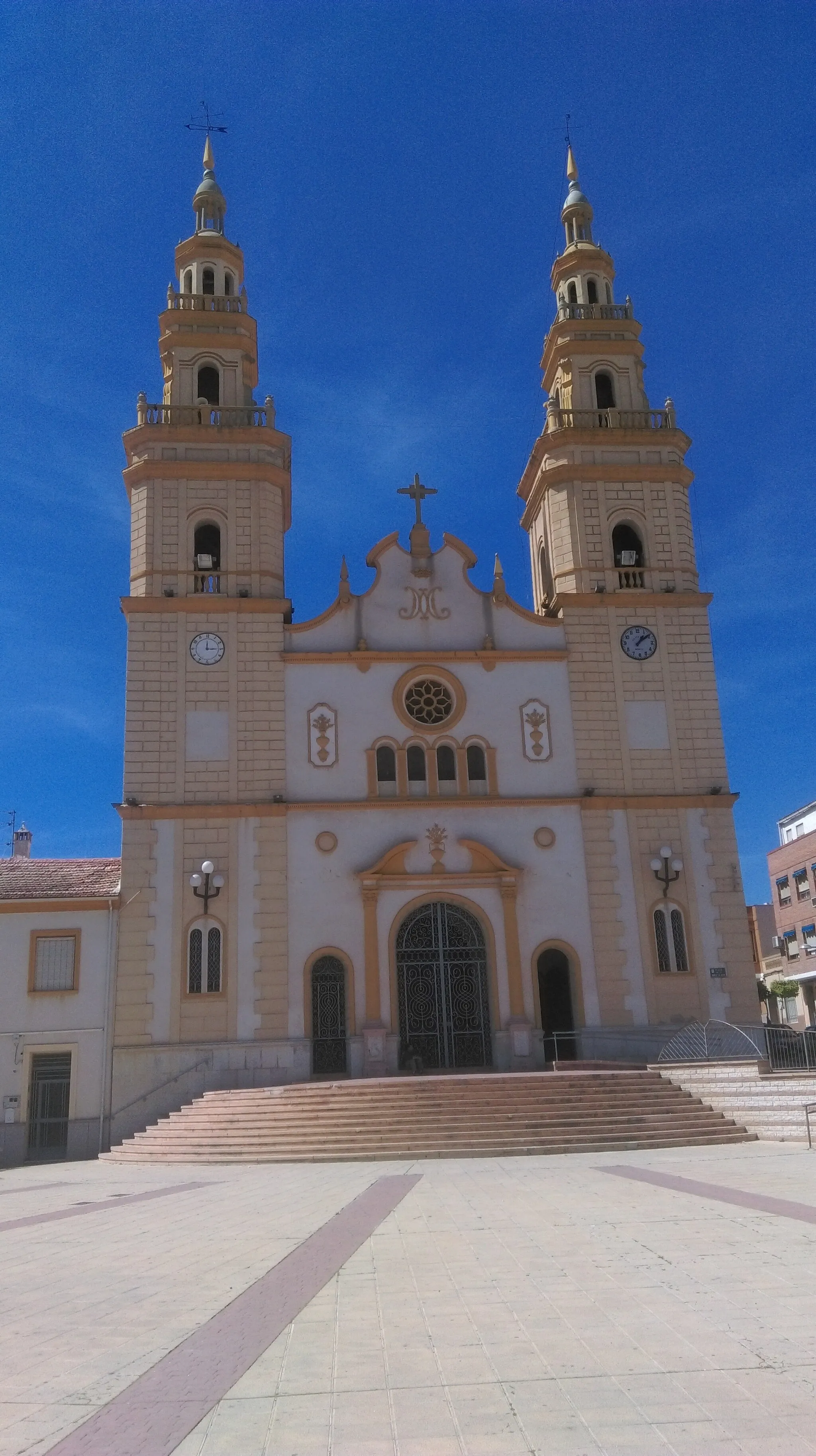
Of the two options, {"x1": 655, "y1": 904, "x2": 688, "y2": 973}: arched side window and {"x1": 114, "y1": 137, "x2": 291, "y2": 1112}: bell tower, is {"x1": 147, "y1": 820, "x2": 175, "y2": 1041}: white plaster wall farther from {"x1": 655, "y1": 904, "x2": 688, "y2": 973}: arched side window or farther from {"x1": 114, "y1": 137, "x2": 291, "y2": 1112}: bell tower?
{"x1": 655, "y1": 904, "x2": 688, "y2": 973}: arched side window

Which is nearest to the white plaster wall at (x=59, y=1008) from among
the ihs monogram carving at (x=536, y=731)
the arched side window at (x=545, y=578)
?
the ihs monogram carving at (x=536, y=731)

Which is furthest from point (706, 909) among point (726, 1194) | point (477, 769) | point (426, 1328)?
point (426, 1328)

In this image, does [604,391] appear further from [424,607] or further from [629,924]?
[629,924]

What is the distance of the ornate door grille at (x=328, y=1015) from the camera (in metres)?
26.5

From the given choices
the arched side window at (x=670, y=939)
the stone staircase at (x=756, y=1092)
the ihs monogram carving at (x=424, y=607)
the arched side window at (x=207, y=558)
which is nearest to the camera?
the stone staircase at (x=756, y=1092)

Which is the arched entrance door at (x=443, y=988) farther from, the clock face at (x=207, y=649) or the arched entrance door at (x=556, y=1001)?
the clock face at (x=207, y=649)

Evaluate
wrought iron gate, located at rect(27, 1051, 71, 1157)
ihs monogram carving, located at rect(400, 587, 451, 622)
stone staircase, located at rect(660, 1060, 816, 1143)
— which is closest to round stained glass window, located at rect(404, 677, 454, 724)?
ihs monogram carving, located at rect(400, 587, 451, 622)

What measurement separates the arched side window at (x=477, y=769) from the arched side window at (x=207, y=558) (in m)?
7.50

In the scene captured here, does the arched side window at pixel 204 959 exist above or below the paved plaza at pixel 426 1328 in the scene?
above

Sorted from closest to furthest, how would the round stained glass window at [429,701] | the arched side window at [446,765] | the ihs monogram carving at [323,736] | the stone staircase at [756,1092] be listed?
the stone staircase at [756,1092]
the ihs monogram carving at [323,736]
the arched side window at [446,765]
the round stained glass window at [429,701]

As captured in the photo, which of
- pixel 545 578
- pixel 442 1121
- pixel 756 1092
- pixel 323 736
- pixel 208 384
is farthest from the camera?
pixel 545 578

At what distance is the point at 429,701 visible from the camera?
29219mm

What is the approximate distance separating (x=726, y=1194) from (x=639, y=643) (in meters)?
19.1

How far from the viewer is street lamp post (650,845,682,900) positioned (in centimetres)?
2767
